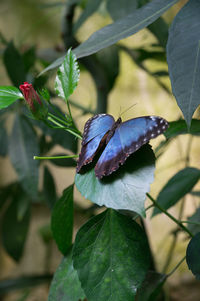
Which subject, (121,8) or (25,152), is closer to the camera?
(121,8)

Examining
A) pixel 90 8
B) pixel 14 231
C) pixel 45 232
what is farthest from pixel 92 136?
pixel 45 232

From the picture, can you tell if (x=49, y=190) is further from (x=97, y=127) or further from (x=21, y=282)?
(x=97, y=127)

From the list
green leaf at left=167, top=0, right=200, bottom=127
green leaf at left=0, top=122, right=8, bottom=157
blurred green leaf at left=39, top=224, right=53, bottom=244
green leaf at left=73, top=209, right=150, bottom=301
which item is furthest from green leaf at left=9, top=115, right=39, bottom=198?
blurred green leaf at left=39, top=224, right=53, bottom=244

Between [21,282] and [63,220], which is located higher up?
[63,220]

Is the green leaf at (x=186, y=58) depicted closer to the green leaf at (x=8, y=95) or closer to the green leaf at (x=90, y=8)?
the green leaf at (x=8, y=95)

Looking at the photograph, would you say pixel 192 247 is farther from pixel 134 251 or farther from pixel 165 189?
pixel 165 189

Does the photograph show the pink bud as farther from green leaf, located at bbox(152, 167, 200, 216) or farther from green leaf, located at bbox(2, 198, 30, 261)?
green leaf, located at bbox(2, 198, 30, 261)

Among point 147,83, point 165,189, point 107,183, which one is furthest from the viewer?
point 147,83

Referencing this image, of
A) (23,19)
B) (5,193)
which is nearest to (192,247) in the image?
(5,193)
